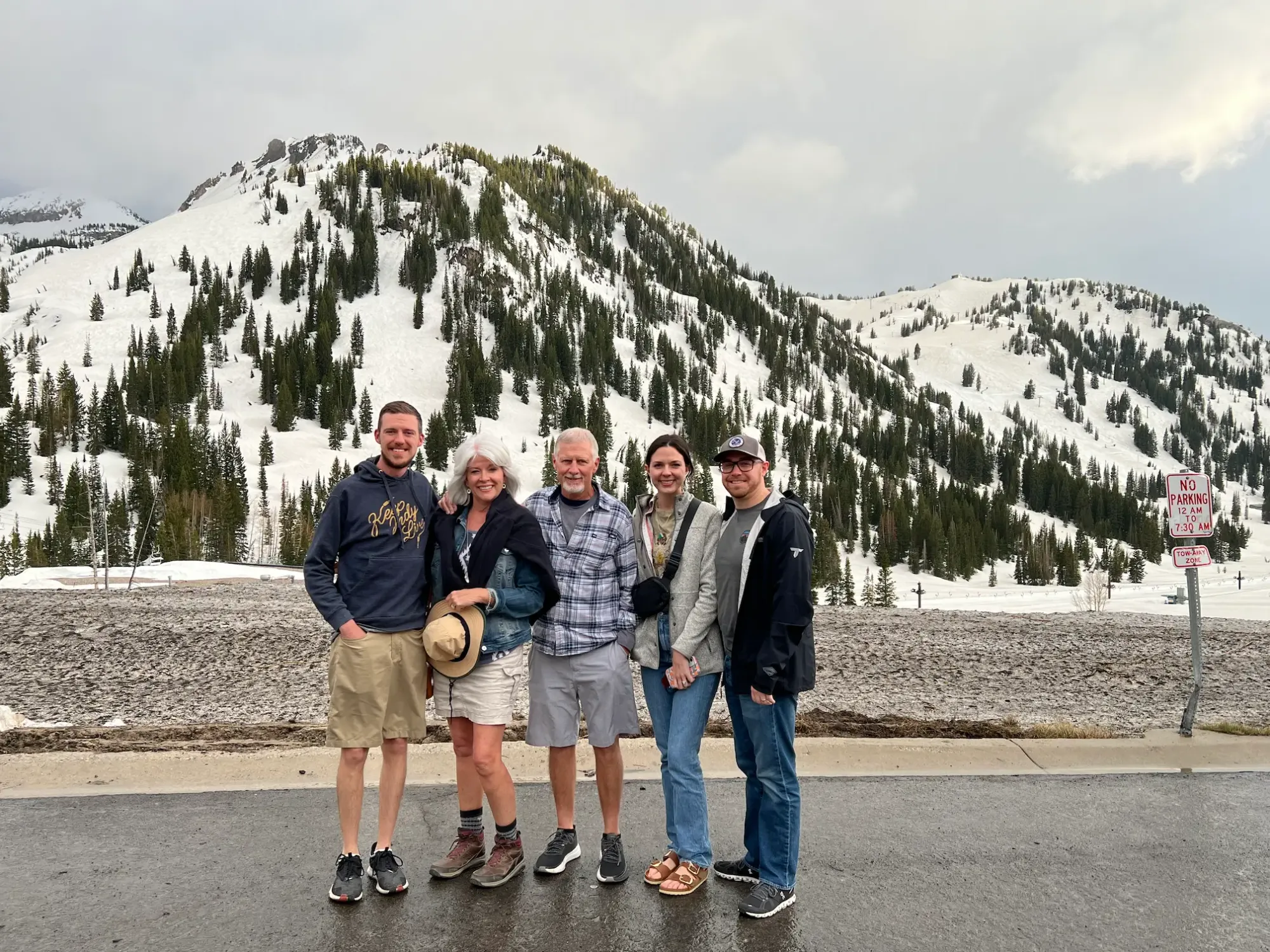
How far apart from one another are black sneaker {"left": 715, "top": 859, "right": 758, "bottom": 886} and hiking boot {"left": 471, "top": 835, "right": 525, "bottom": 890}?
1057 millimetres

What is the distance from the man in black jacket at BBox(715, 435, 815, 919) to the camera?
3.78 m

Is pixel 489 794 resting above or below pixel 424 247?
below

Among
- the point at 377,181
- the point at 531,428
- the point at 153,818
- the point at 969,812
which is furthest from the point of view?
the point at 377,181

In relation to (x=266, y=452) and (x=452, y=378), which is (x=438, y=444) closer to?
(x=452, y=378)

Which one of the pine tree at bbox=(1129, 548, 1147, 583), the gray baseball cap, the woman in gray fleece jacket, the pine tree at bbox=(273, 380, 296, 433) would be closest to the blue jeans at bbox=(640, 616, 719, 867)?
the woman in gray fleece jacket

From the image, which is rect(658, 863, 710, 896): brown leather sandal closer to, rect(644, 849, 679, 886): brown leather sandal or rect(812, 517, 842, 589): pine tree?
rect(644, 849, 679, 886): brown leather sandal

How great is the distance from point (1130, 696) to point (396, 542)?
1034 centimetres

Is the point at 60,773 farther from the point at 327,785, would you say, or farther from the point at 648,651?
the point at 648,651

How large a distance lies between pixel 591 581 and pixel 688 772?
3.66ft

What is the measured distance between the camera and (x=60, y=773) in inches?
207

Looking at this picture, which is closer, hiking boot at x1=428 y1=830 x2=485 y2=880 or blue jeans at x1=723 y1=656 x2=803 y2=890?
blue jeans at x1=723 y1=656 x2=803 y2=890

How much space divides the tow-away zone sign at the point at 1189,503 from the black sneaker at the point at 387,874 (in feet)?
23.7

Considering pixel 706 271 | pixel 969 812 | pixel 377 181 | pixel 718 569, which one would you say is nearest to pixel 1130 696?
pixel 969 812

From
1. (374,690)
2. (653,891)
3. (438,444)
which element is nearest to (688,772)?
(653,891)
